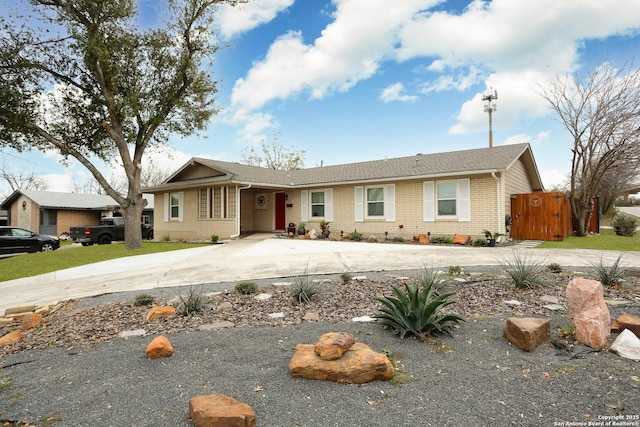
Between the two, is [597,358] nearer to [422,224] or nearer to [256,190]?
[422,224]

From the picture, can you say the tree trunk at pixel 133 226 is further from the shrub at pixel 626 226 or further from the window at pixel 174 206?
the shrub at pixel 626 226

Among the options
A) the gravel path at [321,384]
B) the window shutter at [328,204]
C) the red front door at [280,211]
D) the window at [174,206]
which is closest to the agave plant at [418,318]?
the gravel path at [321,384]

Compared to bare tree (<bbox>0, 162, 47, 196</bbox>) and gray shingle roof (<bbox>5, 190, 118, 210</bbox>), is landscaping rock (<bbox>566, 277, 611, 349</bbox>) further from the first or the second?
bare tree (<bbox>0, 162, 47, 196</bbox>)

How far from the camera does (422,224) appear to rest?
45.3 feet

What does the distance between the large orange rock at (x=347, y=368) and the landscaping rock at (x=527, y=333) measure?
47.9 inches

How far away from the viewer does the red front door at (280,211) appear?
1822cm

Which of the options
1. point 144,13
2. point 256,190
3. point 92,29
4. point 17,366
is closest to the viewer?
point 17,366

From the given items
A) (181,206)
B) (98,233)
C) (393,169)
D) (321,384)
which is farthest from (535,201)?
(98,233)

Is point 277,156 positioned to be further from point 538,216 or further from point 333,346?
point 333,346

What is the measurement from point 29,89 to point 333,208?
13.7 meters

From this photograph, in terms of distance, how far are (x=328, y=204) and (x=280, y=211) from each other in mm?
3159

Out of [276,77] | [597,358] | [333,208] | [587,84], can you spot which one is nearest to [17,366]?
[597,358]

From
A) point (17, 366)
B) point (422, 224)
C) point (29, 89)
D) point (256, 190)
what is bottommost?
point (17, 366)

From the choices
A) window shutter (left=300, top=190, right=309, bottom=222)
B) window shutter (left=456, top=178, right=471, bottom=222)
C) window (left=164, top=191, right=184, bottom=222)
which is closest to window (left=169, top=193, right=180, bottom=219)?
window (left=164, top=191, right=184, bottom=222)
